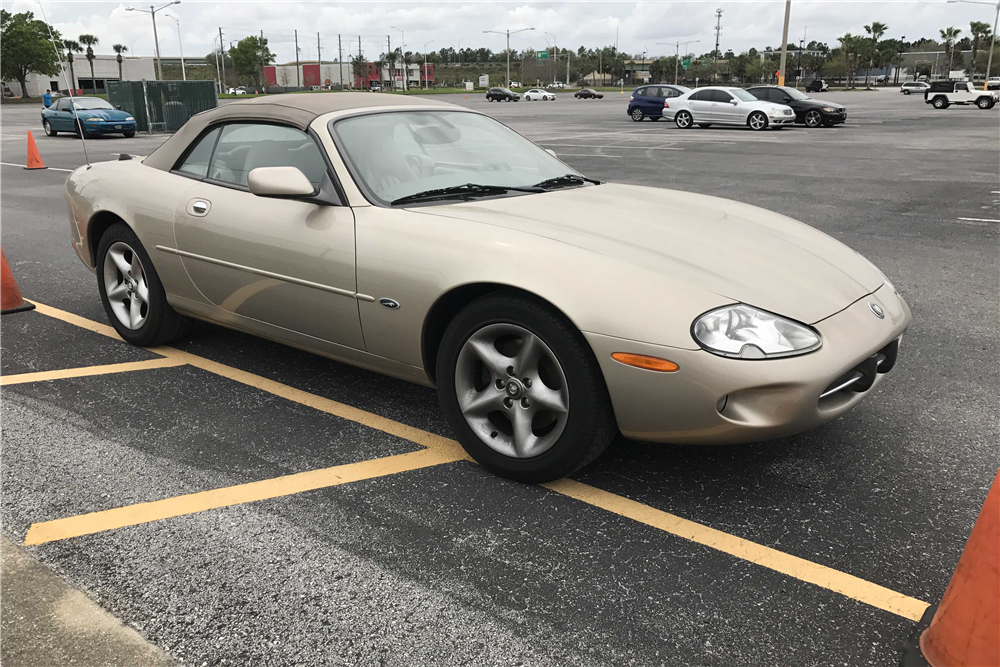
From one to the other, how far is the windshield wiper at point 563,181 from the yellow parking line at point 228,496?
142 centimetres

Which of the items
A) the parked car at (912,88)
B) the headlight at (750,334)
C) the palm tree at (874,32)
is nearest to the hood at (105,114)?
the headlight at (750,334)

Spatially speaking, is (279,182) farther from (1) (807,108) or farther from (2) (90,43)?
(2) (90,43)

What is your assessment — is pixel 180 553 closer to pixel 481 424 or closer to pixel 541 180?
pixel 481 424

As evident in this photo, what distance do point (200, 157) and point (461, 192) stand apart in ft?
5.22

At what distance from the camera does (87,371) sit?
4.27 metres

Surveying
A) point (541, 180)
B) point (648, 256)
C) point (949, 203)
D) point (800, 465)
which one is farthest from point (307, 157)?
point (949, 203)

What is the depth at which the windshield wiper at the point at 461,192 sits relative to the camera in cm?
340

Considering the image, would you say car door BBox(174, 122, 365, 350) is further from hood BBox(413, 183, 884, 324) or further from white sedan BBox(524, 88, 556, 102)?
white sedan BBox(524, 88, 556, 102)

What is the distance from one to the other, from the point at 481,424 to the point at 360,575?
0.81 meters

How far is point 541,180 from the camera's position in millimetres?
3895

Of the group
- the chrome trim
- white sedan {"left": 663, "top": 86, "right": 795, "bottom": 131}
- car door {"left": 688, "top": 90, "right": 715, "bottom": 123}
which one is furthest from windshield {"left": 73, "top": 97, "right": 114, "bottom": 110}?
the chrome trim

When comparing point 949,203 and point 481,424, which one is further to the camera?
point 949,203

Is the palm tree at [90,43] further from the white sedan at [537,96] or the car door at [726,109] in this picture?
the car door at [726,109]

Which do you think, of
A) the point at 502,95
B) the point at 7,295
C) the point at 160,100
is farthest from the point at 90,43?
the point at 7,295
